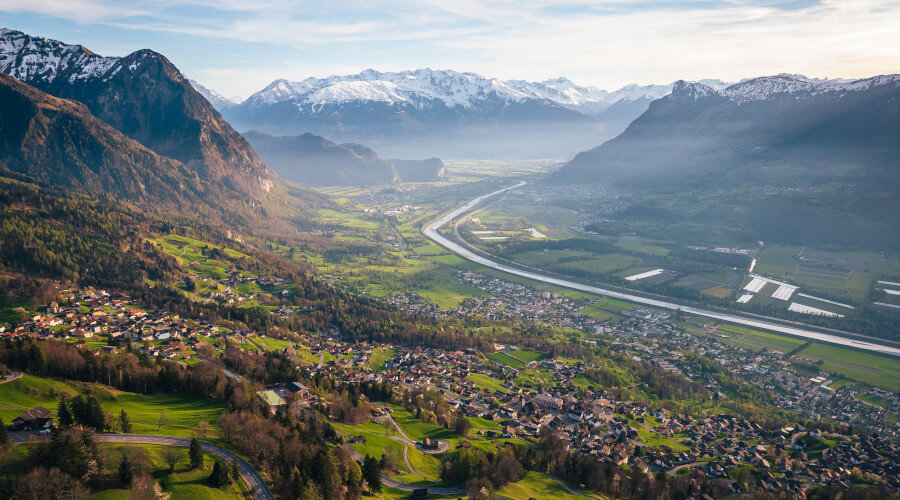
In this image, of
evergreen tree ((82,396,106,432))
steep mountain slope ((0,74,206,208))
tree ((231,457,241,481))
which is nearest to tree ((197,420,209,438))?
tree ((231,457,241,481))

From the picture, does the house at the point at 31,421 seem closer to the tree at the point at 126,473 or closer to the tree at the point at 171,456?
the tree at the point at 171,456

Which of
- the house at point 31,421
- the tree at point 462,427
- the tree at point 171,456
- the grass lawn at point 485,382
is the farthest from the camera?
the grass lawn at point 485,382

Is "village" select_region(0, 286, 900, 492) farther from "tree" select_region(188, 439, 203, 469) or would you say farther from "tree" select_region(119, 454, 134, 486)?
"tree" select_region(188, 439, 203, 469)

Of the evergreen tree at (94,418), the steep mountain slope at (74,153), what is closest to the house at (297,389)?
the evergreen tree at (94,418)

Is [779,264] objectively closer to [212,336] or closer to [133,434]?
[212,336]

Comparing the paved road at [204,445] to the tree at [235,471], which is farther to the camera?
the tree at [235,471]

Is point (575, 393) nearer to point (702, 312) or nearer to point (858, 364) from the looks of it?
point (858, 364)
